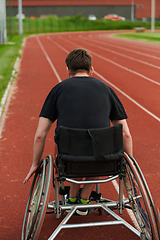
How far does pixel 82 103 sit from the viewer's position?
9.18ft

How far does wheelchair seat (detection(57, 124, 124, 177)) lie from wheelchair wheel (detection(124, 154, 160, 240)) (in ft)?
0.41

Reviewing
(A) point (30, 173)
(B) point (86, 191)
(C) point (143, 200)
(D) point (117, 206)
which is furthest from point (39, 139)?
(C) point (143, 200)

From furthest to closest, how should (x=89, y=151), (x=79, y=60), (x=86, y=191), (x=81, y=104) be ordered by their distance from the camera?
(x=86, y=191) < (x=79, y=60) < (x=81, y=104) < (x=89, y=151)

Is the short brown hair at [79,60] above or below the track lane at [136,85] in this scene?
above

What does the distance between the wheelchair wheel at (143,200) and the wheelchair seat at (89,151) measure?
12 centimetres

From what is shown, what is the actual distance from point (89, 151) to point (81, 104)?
1.22ft

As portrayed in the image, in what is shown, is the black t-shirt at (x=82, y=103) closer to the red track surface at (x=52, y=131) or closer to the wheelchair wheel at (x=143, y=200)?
the wheelchair wheel at (x=143, y=200)

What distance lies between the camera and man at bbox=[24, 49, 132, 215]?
2795 mm

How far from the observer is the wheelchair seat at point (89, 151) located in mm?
2635

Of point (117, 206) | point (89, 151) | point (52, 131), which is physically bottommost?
point (52, 131)

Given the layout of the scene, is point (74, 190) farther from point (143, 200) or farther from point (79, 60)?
point (79, 60)

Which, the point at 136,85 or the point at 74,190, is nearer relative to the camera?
the point at 74,190

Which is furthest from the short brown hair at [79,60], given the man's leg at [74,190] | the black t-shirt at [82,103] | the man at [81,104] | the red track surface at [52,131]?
the red track surface at [52,131]

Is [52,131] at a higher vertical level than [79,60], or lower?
lower
